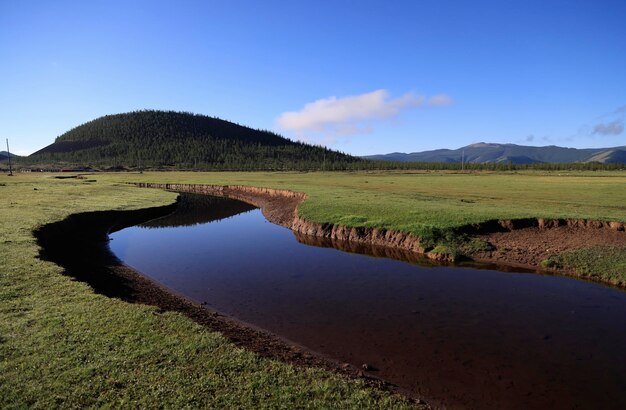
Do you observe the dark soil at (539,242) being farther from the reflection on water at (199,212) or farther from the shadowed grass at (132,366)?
the reflection on water at (199,212)

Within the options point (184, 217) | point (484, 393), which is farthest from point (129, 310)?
point (184, 217)

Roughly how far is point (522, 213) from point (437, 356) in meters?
23.9

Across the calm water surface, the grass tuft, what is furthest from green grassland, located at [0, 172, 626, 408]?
the grass tuft

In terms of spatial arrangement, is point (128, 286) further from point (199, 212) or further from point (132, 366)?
point (199, 212)

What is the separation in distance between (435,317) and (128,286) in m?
15.7

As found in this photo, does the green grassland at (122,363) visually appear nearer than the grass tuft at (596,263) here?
Yes

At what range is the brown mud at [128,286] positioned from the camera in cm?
1274

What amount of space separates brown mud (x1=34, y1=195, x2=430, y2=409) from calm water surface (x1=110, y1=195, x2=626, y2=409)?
105cm

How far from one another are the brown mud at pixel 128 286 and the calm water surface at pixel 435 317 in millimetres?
1052

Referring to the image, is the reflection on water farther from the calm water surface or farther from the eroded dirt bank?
the eroded dirt bank

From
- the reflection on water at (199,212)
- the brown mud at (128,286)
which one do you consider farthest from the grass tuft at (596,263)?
the reflection on water at (199,212)

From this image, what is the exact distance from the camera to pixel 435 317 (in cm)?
1738

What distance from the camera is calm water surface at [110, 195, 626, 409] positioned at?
12.2m

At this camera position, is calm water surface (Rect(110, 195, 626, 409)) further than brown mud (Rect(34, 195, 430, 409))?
No
